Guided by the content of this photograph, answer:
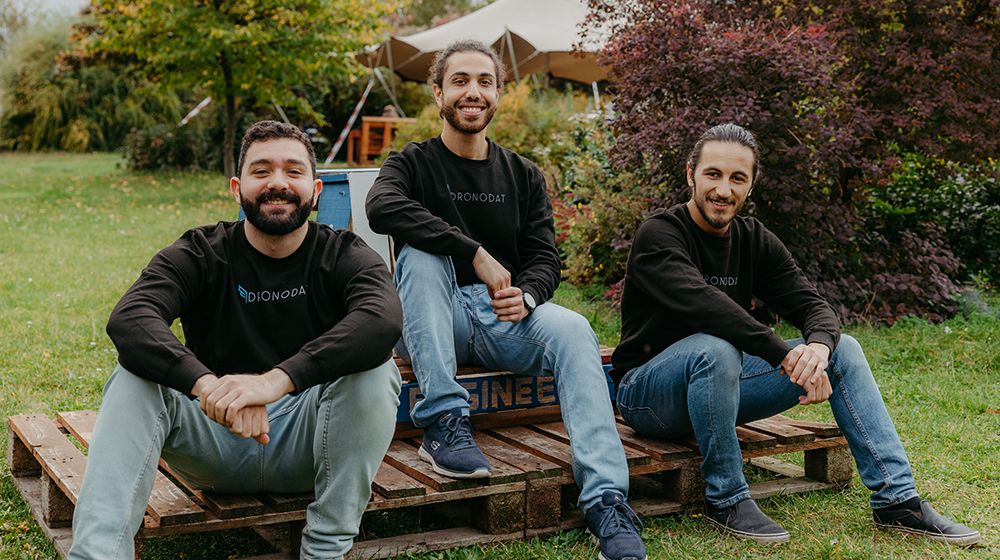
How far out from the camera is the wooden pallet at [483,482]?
246cm

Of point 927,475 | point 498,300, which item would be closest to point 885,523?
point 927,475

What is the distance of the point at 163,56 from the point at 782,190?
10037 mm

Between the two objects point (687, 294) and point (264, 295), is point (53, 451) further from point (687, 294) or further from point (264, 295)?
point (687, 294)

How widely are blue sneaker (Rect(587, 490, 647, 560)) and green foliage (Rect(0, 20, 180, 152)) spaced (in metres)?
21.1

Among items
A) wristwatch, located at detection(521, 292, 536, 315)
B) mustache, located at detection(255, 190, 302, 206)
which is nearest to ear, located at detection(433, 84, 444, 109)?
wristwatch, located at detection(521, 292, 536, 315)

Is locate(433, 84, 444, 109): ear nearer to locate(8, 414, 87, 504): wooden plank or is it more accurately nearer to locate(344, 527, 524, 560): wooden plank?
locate(344, 527, 524, 560): wooden plank

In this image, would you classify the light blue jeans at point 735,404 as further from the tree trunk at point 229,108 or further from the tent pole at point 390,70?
the tent pole at point 390,70

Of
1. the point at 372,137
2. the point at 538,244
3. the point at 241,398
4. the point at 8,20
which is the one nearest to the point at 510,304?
the point at 538,244

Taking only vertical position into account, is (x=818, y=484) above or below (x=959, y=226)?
below

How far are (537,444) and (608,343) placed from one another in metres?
2.52

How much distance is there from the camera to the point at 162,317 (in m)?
2.33

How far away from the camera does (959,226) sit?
23.8 ft

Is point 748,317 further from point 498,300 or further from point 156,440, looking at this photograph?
point 156,440

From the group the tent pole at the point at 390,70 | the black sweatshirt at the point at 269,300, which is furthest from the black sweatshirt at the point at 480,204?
the tent pole at the point at 390,70
